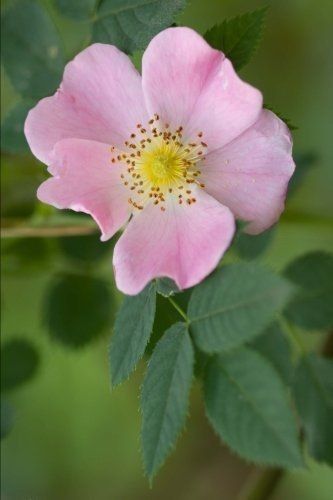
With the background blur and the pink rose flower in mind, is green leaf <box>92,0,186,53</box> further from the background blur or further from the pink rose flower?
the background blur

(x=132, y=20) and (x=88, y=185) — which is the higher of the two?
(x=132, y=20)

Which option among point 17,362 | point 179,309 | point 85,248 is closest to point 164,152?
point 179,309

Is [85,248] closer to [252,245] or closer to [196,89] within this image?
[252,245]

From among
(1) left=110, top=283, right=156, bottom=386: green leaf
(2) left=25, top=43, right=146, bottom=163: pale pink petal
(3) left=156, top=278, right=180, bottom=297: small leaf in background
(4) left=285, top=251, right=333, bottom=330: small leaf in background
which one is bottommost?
(4) left=285, top=251, right=333, bottom=330: small leaf in background

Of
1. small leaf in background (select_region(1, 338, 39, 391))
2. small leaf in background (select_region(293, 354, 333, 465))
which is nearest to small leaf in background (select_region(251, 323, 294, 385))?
small leaf in background (select_region(293, 354, 333, 465))

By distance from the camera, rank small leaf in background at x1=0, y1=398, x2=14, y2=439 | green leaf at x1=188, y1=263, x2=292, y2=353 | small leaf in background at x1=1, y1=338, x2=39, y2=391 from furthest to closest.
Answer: small leaf in background at x1=1, y1=338, x2=39, y2=391
small leaf in background at x1=0, y1=398, x2=14, y2=439
green leaf at x1=188, y1=263, x2=292, y2=353

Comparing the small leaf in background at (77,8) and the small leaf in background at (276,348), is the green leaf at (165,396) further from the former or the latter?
the small leaf in background at (77,8)

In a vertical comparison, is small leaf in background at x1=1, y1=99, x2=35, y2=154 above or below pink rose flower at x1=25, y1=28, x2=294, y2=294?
below

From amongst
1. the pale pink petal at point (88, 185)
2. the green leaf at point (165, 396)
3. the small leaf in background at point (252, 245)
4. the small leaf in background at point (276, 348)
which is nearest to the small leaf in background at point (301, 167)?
the small leaf in background at point (252, 245)
